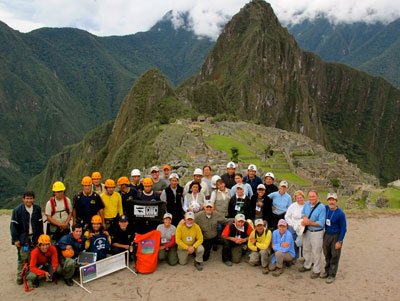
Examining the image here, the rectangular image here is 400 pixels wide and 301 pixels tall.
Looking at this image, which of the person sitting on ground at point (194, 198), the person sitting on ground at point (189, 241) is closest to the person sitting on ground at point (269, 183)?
the person sitting on ground at point (194, 198)

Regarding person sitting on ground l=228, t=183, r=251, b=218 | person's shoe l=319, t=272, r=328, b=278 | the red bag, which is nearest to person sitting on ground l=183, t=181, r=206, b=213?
person sitting on ground l=228, t=183, r=251, b=218

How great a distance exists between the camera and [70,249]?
8.09 m

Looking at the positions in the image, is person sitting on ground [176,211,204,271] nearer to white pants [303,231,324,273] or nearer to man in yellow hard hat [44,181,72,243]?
white pants [303,231,324,273]

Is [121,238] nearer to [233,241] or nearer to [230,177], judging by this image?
[233,241]

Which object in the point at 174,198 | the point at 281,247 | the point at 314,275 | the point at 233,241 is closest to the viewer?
the point at 314,275

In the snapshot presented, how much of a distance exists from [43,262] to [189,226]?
3.46 meters

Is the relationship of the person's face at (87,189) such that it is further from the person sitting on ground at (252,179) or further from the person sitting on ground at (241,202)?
the person sitting on ground at (252,179)

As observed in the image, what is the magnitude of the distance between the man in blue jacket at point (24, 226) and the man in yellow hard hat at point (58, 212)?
320mm

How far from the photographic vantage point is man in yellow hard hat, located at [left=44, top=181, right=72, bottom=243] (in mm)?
8414

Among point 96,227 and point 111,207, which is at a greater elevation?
point 111,207

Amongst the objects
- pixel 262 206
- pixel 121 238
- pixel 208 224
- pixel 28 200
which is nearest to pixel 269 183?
pixel 262 206

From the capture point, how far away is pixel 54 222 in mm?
8438

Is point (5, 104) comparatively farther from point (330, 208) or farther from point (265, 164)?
point (330, 208)

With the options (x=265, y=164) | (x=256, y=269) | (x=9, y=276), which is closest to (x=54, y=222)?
(x=9, y=276)
